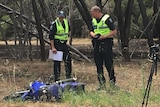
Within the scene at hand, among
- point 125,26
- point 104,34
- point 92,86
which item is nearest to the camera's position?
point 104,34

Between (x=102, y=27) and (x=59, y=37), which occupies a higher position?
(x=102, y=27)

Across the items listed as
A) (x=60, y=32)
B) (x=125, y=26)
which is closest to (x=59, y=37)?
(x=60, y=32)

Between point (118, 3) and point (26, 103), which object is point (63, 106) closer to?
point (26, 103)

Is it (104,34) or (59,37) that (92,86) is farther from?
(104,34)

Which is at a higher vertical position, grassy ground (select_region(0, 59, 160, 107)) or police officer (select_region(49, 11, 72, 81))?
police officer (select_region(49, 11, 72, 81))

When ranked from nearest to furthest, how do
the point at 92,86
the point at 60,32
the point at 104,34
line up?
the point at 104,34 → the point at 60,32 → the point at 92,86

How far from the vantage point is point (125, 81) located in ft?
36.4

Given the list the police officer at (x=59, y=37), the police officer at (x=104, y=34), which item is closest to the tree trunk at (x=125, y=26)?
the police officer at (x=59, y=37)

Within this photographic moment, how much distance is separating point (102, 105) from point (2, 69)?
6895 millimetres

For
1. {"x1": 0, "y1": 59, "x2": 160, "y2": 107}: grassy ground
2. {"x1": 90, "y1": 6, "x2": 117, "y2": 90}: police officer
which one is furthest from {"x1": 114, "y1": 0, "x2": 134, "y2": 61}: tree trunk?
{"x1": 90, "y1": 6, "x2": 117, "y2": 90}: police officer

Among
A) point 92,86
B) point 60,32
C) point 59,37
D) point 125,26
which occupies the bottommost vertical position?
point 92,86

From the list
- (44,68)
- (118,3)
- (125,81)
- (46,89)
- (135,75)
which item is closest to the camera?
(46,89)

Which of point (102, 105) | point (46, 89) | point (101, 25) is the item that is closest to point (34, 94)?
point (46, 89)

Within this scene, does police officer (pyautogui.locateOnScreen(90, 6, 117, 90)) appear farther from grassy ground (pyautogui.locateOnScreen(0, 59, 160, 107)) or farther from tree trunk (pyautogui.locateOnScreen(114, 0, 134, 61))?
tree trunk (pyautogui.locateOnScreen(114, 0, 134, 61))
